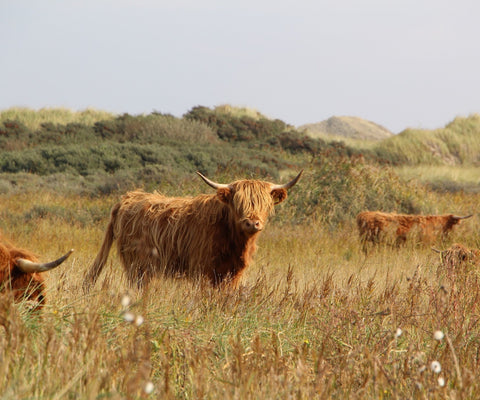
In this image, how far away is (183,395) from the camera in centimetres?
345

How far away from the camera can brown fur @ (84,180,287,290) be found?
641 centimetres

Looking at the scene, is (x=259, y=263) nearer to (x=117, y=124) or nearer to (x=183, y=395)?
(x=183, y=395)

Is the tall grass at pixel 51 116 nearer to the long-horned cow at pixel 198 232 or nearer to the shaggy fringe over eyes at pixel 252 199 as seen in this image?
the long-horned cow at pixel 198 232

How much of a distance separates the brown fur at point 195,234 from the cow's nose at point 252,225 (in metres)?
0.01

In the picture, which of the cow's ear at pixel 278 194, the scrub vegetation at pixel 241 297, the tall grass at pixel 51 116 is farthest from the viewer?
the tall grass at pixel 51 116

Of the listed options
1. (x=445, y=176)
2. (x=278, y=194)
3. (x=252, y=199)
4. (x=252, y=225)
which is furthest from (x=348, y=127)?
(x=252, y=225)

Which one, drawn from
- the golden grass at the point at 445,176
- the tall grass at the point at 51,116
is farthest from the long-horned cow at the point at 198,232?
the tall grass at the point at 51,116

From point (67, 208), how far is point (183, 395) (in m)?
12.3

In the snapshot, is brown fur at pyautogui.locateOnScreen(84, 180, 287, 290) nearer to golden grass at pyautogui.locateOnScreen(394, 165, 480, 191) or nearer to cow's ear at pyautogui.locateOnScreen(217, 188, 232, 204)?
cow's ear at pyautogui.locateOnScreen(217, 188, 232, 204)

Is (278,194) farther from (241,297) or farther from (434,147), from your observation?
(434,147)

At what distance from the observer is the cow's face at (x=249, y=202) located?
6.18m

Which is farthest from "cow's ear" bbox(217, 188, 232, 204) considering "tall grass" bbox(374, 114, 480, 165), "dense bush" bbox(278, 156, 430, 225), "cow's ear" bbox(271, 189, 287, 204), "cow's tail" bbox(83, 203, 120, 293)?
"tall grass" bbox(374, 114, 480, 165)

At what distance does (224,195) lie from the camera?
649 centimetres

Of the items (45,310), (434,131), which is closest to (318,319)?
(45,310)
